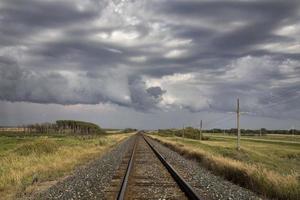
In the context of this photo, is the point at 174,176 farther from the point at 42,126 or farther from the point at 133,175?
the point at 42,126

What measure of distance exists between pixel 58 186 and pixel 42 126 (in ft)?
450

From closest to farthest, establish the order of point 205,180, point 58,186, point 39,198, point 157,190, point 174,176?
point 39,198 → point 157,190 → point 58,186 → point 205,180 → point 174,176

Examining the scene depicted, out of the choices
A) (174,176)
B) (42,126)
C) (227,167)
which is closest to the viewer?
(174,176)

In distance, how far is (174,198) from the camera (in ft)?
32.0

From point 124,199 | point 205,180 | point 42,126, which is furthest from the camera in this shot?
point 42,126

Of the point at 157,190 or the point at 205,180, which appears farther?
the point at 205,180

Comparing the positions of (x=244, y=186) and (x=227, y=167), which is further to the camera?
(x=227, y=167)

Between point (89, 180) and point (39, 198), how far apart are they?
359cm

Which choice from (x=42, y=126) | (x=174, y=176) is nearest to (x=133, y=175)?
(x=174, y=176)

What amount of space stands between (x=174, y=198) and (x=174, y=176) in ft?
14.8

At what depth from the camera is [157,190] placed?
36.2ft

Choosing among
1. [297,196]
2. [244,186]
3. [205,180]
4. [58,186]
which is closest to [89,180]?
[58,186]

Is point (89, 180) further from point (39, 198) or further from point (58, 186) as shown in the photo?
point (39, 198)

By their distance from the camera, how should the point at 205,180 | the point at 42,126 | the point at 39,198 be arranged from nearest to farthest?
the point at 39,198, the point at 205,180, the point at 42,126
